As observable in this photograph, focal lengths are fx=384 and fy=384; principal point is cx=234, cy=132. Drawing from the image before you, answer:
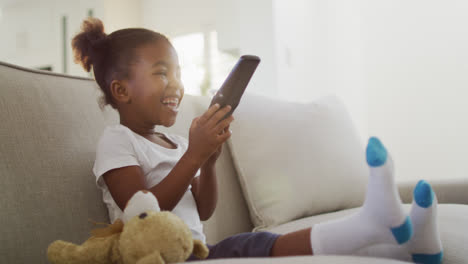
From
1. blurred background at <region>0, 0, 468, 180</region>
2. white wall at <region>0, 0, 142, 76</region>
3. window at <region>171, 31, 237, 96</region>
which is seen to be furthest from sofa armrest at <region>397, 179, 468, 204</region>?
white wall at <region>0, 0, 142, 76</region>

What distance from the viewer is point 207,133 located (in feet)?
2.28

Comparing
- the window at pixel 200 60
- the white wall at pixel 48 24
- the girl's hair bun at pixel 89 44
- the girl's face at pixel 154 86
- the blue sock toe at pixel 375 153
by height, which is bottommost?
the blue sock toe at pixel 375 153

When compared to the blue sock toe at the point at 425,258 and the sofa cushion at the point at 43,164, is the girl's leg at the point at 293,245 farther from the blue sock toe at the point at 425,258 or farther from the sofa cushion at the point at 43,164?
the sofa cushion at the point at 43,164

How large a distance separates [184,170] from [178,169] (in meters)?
0.01

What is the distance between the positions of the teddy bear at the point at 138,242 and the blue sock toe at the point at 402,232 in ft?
0.93

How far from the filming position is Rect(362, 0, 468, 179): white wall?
2.44 m

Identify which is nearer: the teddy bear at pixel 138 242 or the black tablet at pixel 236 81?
the teddy bear at pixel 138 242

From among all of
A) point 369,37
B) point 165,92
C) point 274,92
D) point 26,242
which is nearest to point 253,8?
point 274,92

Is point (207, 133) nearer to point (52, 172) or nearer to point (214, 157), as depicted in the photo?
point (214, 157)

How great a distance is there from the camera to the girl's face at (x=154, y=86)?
80 cm

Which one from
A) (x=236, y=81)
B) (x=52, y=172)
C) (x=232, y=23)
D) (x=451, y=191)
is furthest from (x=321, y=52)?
(x=52, y=172)

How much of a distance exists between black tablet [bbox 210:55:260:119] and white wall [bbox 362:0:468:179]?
2205 millimetres


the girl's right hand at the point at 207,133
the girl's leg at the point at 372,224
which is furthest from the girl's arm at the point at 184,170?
the girl's leg at the point at 372,224

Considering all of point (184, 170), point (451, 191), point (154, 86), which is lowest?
point (451, 191)
